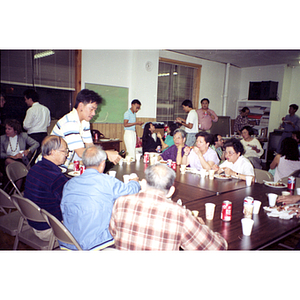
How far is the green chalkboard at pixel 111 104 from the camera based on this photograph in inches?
231

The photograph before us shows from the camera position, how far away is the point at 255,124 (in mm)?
8477

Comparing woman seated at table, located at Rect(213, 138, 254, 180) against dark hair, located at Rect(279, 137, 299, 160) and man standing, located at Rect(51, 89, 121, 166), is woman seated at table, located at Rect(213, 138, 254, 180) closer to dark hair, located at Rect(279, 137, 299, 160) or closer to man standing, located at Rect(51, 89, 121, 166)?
dark hair, located at Rect(279, 137, 299, 160)

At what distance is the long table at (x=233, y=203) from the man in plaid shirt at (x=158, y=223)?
0.59 ft

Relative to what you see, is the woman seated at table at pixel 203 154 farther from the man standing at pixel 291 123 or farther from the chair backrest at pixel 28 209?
the man standing at pixel 291 123

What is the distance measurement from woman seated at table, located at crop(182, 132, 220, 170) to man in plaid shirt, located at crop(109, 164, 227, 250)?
174cm

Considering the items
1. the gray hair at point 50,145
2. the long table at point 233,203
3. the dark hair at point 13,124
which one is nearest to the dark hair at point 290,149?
the long table at point 233,203

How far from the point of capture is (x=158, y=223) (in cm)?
141

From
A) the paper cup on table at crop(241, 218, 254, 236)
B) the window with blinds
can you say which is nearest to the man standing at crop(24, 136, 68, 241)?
the paper cup on table at crop(241, 218, 254, 236)

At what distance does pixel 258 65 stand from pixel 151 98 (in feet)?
13.6

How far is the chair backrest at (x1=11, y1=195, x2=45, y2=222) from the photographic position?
1819 mm

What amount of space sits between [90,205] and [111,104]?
462cm

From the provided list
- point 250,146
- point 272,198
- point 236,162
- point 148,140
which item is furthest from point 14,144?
point 250,146
